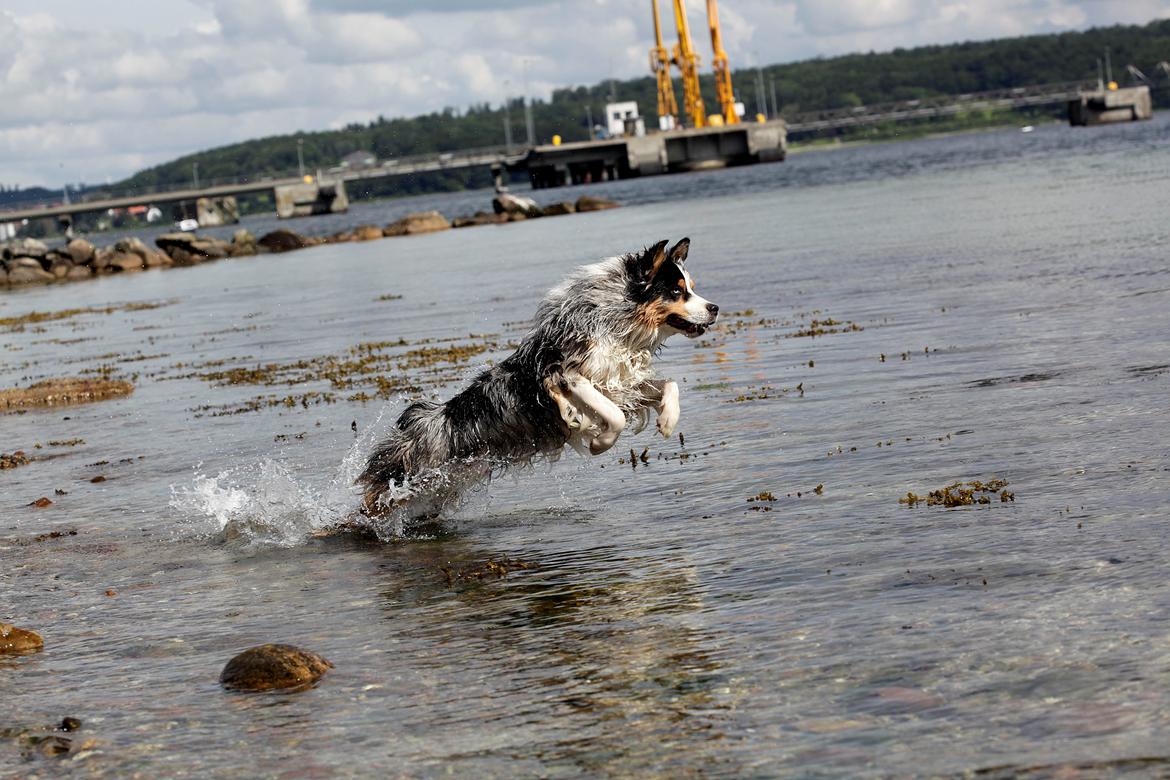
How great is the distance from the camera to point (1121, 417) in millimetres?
11688

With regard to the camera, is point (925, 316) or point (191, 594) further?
point (925, 316)

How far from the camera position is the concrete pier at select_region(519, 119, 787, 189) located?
504 feet

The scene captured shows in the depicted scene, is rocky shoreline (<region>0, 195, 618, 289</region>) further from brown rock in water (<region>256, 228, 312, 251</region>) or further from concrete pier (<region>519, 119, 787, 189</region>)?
concrete pier (<region>519, 119, 787, 189</region>)

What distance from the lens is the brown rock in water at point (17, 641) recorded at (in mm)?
8297

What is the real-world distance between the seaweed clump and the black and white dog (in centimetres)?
200

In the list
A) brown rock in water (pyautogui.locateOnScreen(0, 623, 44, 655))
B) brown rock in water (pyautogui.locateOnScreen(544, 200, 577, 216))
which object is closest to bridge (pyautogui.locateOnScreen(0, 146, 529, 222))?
brown rock in water (pyautogui.locateOnScreen(544, 200, 577, 216))

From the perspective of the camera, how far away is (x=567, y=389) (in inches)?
417

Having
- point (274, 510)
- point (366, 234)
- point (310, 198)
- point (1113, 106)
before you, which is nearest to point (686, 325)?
point (274, 510)

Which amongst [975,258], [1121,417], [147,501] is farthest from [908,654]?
[975,258]

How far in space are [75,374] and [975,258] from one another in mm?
18088

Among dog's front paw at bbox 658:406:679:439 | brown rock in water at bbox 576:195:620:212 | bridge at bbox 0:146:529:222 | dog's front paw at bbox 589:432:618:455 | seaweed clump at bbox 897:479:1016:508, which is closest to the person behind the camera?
seaweed clump at bbox 897:479:1016:508

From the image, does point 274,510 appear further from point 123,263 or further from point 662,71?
point 662,71

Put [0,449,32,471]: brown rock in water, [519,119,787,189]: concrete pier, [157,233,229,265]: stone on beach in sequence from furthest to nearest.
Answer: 1. [519,119,787,189]: concrete pier
2. [157,233,229,265]: stone on beach
3. [0,449,32,471]: brown rock in water

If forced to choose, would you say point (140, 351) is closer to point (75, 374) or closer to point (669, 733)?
point (75, 374)
